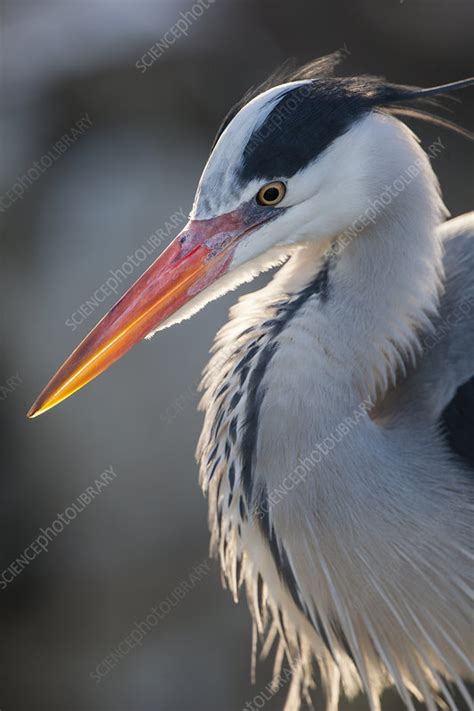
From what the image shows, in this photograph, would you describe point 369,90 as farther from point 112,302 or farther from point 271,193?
point 112,302

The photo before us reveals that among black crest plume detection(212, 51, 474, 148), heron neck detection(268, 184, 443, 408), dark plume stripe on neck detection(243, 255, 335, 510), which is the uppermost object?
black crest plume detection(212, 51, 474, 148)

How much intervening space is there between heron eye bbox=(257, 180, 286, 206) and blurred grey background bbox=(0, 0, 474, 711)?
2027 mm

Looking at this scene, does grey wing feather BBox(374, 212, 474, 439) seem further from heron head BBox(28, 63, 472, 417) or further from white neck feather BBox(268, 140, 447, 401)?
heron head BBox(28, 63, 472, 417)

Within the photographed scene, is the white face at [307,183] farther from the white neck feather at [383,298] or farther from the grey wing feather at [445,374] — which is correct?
the grey wing feather at [445,374]

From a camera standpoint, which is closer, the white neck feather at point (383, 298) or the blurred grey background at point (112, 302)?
the white neck feather at point (383, 298)

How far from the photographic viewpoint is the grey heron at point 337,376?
1.37 m

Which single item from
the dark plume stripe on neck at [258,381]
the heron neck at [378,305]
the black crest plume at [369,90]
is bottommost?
the dark plume stripe on neck at [258,381]

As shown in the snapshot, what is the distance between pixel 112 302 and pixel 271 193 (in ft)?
7.05

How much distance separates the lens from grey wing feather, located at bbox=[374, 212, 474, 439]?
4.73ft

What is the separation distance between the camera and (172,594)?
322cm

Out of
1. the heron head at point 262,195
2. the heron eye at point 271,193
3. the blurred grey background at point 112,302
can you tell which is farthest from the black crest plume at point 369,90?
the blurred grey background at point 112,302

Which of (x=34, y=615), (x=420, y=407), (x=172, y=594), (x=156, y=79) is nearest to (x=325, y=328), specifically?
(x=420, y=407)

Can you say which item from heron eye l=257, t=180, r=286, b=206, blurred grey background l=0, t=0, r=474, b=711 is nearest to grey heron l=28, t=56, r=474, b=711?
heron eye l=257, t=180, r=286, b=206

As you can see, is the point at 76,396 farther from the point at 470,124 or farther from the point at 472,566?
the point at 472,566
